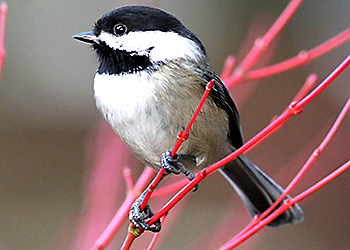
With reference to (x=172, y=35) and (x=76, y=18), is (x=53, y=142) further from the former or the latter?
(x=172, y=35)

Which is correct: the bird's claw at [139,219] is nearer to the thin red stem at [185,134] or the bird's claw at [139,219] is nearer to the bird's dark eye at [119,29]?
the thin red stem at [185,134]

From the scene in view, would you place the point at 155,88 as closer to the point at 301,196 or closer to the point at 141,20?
the point at 141,20

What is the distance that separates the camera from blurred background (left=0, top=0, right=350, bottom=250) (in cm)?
376

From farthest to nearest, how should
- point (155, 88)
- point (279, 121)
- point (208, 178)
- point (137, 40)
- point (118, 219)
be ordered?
point (208, 178), point (137, 40), point (155, 88), point (118, 219), point (279, 121)

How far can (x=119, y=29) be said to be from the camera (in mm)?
2131

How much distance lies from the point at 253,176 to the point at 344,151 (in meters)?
1.25

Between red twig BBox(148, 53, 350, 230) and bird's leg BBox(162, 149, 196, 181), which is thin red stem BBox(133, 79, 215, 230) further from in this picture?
bird's leg BBox(162, 149, 196, 181)

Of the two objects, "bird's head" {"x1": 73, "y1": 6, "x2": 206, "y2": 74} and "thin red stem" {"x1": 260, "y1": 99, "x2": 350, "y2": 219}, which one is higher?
"thin red stem" {"x1": 260, "y1": 99, "x2": 350, "y2": 219}

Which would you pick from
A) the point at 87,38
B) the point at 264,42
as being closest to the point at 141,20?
the point at 87,38

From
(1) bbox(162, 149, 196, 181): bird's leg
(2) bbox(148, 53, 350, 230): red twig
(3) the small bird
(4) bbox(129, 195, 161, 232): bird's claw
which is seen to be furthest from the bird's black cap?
(2) bbox(148, 53, 350, 230): red twig

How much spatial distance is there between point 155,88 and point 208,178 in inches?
92.7

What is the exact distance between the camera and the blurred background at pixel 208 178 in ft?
12.3

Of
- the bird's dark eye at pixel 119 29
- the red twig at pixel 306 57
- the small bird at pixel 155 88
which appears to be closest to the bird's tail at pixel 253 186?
the small bird at pixel 155 88

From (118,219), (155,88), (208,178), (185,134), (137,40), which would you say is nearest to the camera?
(185,134)
